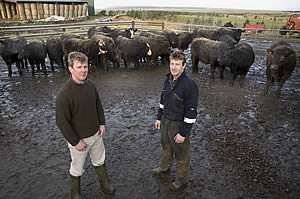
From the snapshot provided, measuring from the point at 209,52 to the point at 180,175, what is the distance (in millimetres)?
7408

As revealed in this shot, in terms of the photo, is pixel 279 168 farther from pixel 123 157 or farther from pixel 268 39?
pixel 268 39

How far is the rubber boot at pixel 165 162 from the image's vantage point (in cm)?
441

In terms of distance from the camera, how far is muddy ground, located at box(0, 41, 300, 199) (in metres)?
4.31

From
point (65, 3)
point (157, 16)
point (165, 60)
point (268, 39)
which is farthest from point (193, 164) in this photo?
point (157, 16)

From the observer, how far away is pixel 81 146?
3.43m

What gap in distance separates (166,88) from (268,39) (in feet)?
65.0

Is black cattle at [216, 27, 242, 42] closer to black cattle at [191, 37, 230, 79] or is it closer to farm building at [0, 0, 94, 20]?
black cattle at [191, 37, 230, 79]

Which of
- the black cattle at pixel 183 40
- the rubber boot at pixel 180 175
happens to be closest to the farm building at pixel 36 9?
the black cattle at pixel 183 40

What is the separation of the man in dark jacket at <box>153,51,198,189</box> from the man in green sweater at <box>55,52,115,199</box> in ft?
3.33

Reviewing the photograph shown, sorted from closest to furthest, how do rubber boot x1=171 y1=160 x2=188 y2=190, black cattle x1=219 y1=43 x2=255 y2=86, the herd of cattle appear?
rubber boot x1=171 y1=160 x2=188 y2=190 < black cattle x1=219 y1=43 x2=255 y2=86 < the herd of cattle

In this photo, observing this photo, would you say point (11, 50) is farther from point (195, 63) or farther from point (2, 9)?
point (2, 9)

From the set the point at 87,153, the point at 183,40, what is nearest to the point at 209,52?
the point at 183,40

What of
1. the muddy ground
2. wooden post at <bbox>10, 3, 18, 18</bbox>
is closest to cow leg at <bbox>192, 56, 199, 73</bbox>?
the muddy ground

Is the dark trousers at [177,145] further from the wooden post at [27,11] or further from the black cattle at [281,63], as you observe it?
the wooden post at [27,11]
